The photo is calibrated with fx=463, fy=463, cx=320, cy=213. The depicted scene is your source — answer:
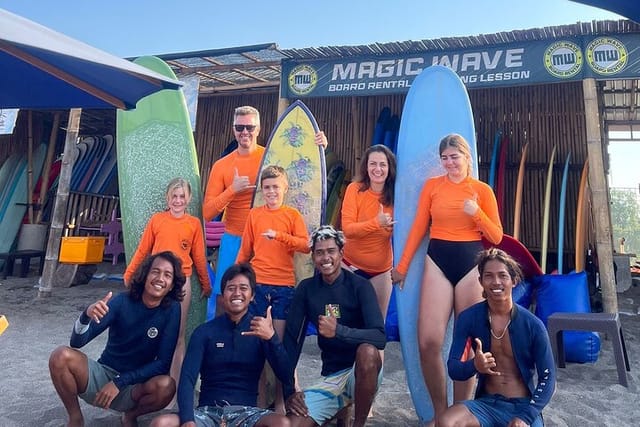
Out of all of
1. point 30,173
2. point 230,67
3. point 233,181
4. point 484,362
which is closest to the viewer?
point 484,362

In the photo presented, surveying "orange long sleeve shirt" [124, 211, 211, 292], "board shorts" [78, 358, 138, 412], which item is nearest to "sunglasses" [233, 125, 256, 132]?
"orange long sleeve shirt" [124, 211, 211, 292]

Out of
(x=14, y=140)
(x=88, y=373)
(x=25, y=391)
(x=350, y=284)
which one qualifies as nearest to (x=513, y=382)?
(x=350, y=284)

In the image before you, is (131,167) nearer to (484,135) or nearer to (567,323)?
(567,323)

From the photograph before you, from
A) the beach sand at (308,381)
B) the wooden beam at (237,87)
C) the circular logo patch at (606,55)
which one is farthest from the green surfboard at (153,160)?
the circular logo patch at (606,55)

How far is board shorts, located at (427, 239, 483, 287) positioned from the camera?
221 cm

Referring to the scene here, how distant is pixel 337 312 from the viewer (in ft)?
7.07

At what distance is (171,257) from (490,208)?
60.9 inches

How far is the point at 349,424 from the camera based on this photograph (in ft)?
7.45

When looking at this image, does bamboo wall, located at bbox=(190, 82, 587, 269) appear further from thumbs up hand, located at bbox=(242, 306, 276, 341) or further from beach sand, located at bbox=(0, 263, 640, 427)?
thumbs up hand, located at bbox=(242, 306, 276, 341)

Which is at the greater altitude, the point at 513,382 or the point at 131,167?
the point at 131,167

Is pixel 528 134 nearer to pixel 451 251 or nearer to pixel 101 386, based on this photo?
pixel 451 251

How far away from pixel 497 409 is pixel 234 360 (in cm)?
104

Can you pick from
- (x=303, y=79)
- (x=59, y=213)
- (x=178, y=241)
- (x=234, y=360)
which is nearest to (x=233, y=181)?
(x=178, y=241)

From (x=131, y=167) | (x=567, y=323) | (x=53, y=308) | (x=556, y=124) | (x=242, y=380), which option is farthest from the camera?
(x=556, y=124)
